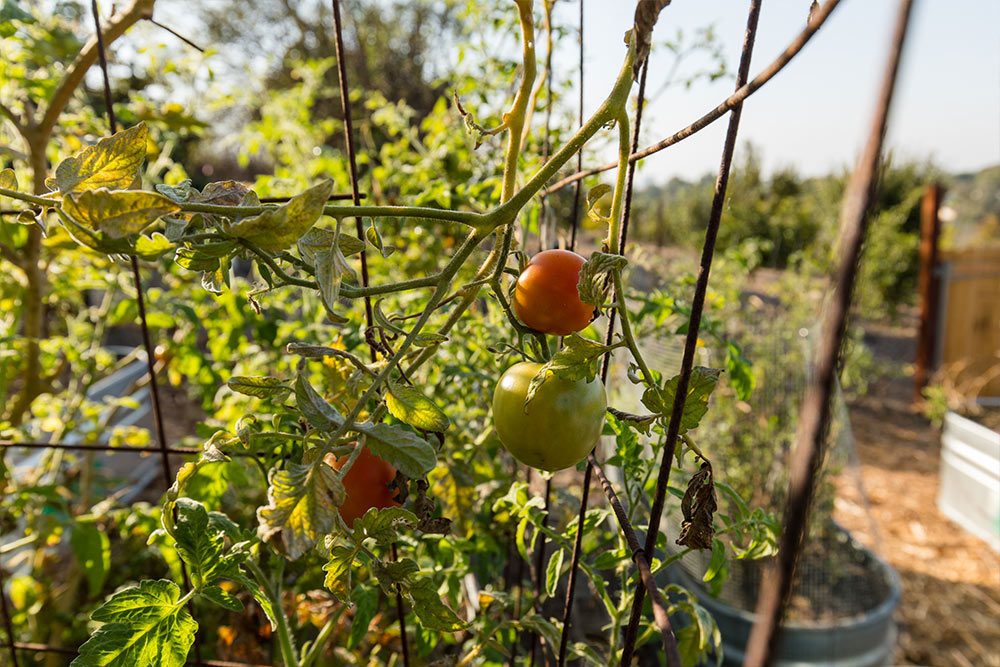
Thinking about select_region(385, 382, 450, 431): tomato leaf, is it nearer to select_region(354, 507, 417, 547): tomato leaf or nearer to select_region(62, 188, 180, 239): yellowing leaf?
select_region(354, 507, 417, 547): tomato leaf

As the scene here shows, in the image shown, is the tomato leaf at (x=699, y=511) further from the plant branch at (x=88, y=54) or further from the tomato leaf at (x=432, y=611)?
the plant branch at (x=88, y=54)

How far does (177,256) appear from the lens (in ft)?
1.31

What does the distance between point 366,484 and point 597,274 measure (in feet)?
0.82

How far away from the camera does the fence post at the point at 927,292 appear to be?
14.9 ft

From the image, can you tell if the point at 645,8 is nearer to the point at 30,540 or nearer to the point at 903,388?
the point at 30,540

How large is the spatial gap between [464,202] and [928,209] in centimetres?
467

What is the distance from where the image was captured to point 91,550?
0.99 m

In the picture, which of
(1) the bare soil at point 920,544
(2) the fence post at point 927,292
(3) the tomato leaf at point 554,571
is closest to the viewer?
(3) the tomato leaf at point 554,571

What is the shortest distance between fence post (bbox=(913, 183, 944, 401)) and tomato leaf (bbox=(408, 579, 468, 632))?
507cm

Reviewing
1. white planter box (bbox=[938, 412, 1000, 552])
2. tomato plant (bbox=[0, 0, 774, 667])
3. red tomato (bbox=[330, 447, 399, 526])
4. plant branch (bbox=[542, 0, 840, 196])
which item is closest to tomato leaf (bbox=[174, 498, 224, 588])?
tomato plant (bbox=[0, 0, 774, 667])

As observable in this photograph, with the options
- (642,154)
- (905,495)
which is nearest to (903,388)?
(905,495)

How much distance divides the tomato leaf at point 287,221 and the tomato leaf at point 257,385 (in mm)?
143

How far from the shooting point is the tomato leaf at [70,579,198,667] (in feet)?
1.46

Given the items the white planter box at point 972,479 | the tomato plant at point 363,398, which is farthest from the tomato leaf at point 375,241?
the white planter box at point 972,479
